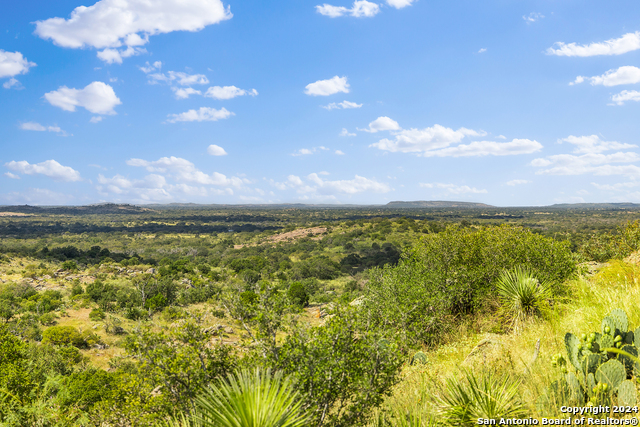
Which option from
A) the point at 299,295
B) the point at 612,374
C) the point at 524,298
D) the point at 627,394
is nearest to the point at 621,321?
the point at 612,374

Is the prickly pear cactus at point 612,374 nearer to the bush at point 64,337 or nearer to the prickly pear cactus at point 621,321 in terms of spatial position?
the prickly pear cactus at point 621,321

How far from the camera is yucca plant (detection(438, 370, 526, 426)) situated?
3.76m

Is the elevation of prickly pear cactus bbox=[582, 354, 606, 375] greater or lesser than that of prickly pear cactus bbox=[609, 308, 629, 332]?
lesser

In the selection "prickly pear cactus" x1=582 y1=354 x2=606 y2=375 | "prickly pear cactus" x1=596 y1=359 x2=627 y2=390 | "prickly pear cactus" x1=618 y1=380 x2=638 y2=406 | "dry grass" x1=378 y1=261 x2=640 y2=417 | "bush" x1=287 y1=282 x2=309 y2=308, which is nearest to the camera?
"prickly pear cactus" x1=618 y1=380 x2=638 y2=406

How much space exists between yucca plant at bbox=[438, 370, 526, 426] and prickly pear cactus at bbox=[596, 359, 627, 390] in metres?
0.88

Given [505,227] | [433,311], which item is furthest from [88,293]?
[505,227]

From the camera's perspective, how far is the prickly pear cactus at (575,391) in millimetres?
3547

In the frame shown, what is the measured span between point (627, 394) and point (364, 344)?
10.6 ft

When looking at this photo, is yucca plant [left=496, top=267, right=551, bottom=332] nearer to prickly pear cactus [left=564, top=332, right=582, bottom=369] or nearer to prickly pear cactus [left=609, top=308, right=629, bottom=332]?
prickly pear cactus [left=609, top=308, right=629, bottom=332]

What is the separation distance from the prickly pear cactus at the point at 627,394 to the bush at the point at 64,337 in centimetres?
2406

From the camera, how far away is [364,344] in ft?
18.0

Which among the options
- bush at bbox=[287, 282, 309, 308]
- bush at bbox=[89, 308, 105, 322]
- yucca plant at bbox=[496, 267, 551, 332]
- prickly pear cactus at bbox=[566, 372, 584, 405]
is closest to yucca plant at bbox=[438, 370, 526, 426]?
prickly pear cactus at bbox=[566, 372, 584, 405]

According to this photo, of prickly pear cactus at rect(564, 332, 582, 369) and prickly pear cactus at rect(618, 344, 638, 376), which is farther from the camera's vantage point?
prickly pear cactus at rect(564, 332, 582, 369)

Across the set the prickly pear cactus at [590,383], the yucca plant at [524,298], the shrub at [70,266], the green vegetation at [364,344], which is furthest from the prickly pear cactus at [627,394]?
the shrub at [70,266]
